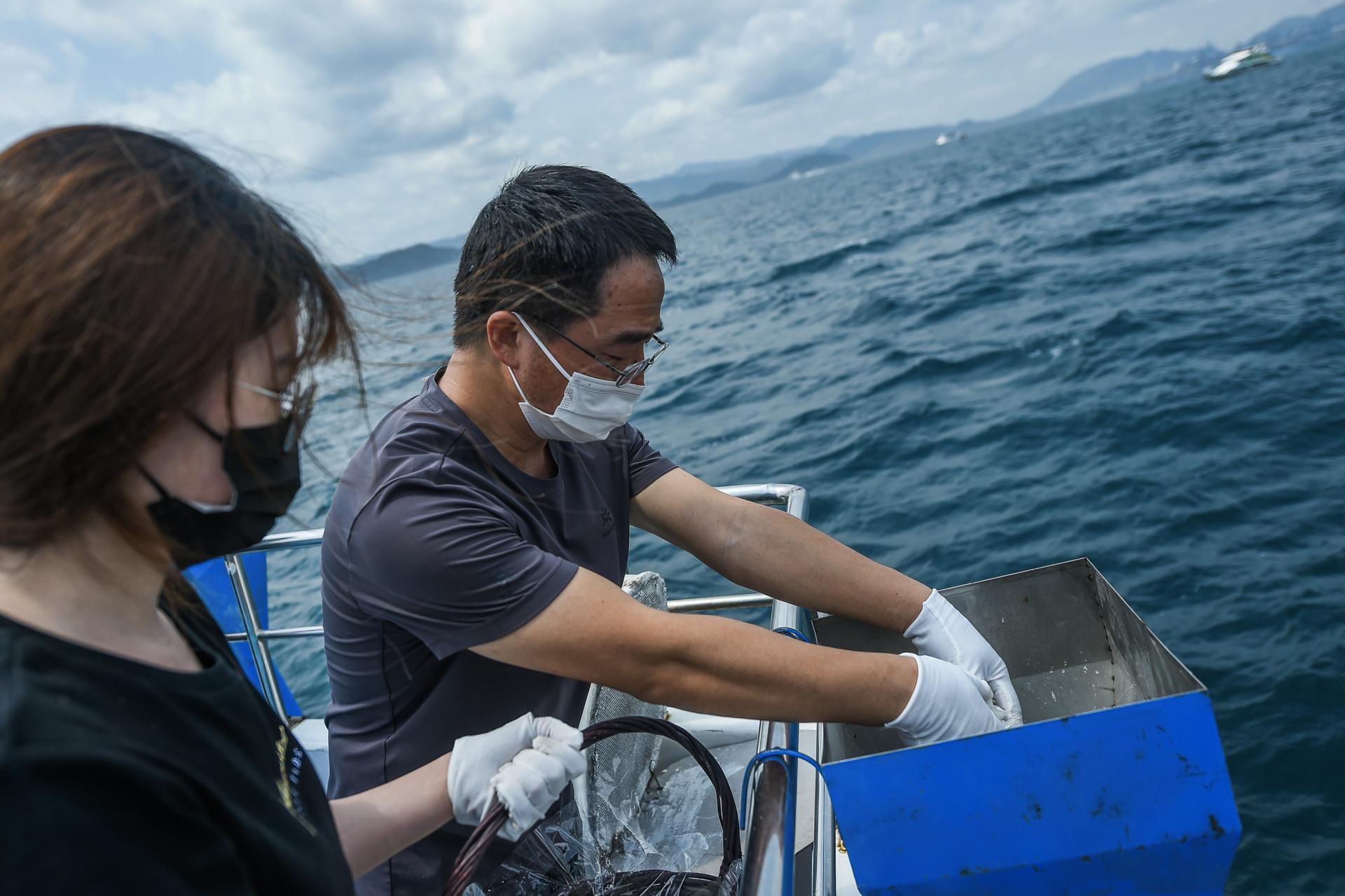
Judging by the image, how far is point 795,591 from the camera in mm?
2002

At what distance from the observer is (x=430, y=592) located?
4.65 ft

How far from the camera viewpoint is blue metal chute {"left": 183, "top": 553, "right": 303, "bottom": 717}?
2717 mm

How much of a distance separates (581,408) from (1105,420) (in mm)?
5334

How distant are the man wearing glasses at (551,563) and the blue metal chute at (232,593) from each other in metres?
1.32

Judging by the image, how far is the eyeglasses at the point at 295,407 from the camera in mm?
914

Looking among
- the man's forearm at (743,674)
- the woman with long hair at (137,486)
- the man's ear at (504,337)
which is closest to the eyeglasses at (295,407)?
the woman with long hair at (137,486)

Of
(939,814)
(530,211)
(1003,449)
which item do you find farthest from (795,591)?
(1003,449)

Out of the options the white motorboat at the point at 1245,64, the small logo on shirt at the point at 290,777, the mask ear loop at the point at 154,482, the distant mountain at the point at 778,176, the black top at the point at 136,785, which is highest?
the distant mountain at the point at 778,176

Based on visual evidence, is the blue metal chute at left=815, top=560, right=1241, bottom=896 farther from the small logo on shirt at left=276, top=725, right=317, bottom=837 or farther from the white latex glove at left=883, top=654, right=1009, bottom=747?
the small logo on shirt at left=276, top=725, right=317, bottom=837

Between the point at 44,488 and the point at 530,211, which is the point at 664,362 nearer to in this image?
the point at 530,211

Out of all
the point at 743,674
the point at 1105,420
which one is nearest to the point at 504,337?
the point at 743,674

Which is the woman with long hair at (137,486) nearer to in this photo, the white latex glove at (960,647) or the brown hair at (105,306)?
the brown hair at (105,306)

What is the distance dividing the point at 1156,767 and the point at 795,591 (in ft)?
2.75

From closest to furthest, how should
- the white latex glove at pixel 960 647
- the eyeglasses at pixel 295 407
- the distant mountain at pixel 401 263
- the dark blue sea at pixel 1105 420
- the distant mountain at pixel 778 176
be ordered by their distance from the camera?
the eyeglasses at pixel 295 407 < the distant mountain at pixel 401 263 < the white latex glove at pixel 960 647 < the dark blue sea at pixel 1105 420 < the distant mountain at pixel 778 176
